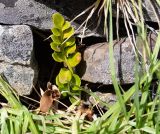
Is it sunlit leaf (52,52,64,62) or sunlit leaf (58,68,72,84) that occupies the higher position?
sunlit leaf (52,52,64,62)

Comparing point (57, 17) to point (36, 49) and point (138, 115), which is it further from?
point (138, 115)

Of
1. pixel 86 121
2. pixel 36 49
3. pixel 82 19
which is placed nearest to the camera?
pixel 86 121

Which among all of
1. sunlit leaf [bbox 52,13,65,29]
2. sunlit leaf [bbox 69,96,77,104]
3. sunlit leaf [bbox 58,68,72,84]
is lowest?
sunlit leaf [bbox 69,96,77,104]

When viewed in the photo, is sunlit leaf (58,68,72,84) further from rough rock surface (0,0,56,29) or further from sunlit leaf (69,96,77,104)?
rough rock surface (0,0,56,29)

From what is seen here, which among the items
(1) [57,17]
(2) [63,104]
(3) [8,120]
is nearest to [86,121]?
(2) [63,104]

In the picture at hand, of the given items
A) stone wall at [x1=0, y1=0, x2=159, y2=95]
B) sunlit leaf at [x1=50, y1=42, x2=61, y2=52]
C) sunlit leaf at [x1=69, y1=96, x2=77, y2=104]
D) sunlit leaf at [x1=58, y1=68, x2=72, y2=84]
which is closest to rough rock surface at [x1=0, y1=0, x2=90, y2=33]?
stone wall at [x1=0, y1=0, x2=159, y2=95]
